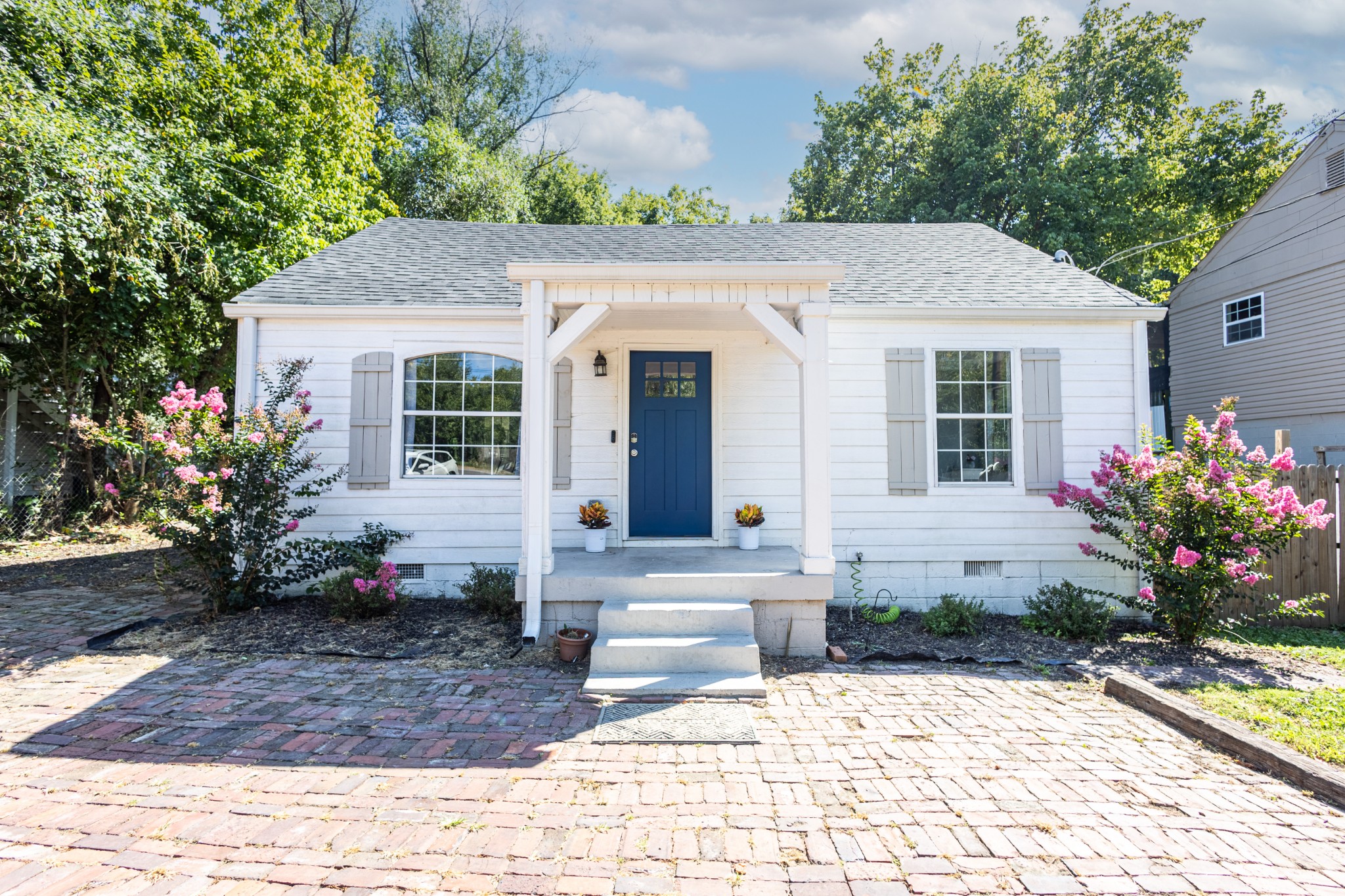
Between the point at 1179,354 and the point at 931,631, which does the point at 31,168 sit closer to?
the point at 931,631

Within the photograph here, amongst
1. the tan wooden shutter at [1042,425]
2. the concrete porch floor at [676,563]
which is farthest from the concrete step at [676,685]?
the tan wooden shutter at [1042,425]

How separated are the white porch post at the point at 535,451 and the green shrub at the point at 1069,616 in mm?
4437

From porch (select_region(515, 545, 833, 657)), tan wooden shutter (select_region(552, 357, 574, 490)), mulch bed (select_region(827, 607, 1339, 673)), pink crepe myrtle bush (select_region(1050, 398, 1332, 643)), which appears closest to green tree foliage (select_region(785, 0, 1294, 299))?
pink crepe myrtle bush (select_region(1050, 398, 1332, 643))

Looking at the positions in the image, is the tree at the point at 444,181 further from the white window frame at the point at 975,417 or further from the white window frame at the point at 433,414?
the white window frame at the point at 975,417

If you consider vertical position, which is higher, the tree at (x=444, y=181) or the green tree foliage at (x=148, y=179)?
the tree at (x=444, y=181)

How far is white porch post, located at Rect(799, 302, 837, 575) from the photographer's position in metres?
5.08

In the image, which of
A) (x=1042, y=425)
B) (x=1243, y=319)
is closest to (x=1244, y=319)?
(x=1243, y=319)

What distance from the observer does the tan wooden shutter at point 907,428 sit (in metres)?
6.45

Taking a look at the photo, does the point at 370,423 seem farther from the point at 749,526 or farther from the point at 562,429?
the point at 749,526

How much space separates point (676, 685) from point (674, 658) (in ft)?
0.84

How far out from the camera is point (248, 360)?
21.0 ft

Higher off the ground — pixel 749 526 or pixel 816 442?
pixel 816 442

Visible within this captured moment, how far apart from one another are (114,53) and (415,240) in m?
6.20

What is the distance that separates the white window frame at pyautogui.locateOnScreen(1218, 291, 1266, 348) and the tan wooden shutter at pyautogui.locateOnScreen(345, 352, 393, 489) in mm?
14775
